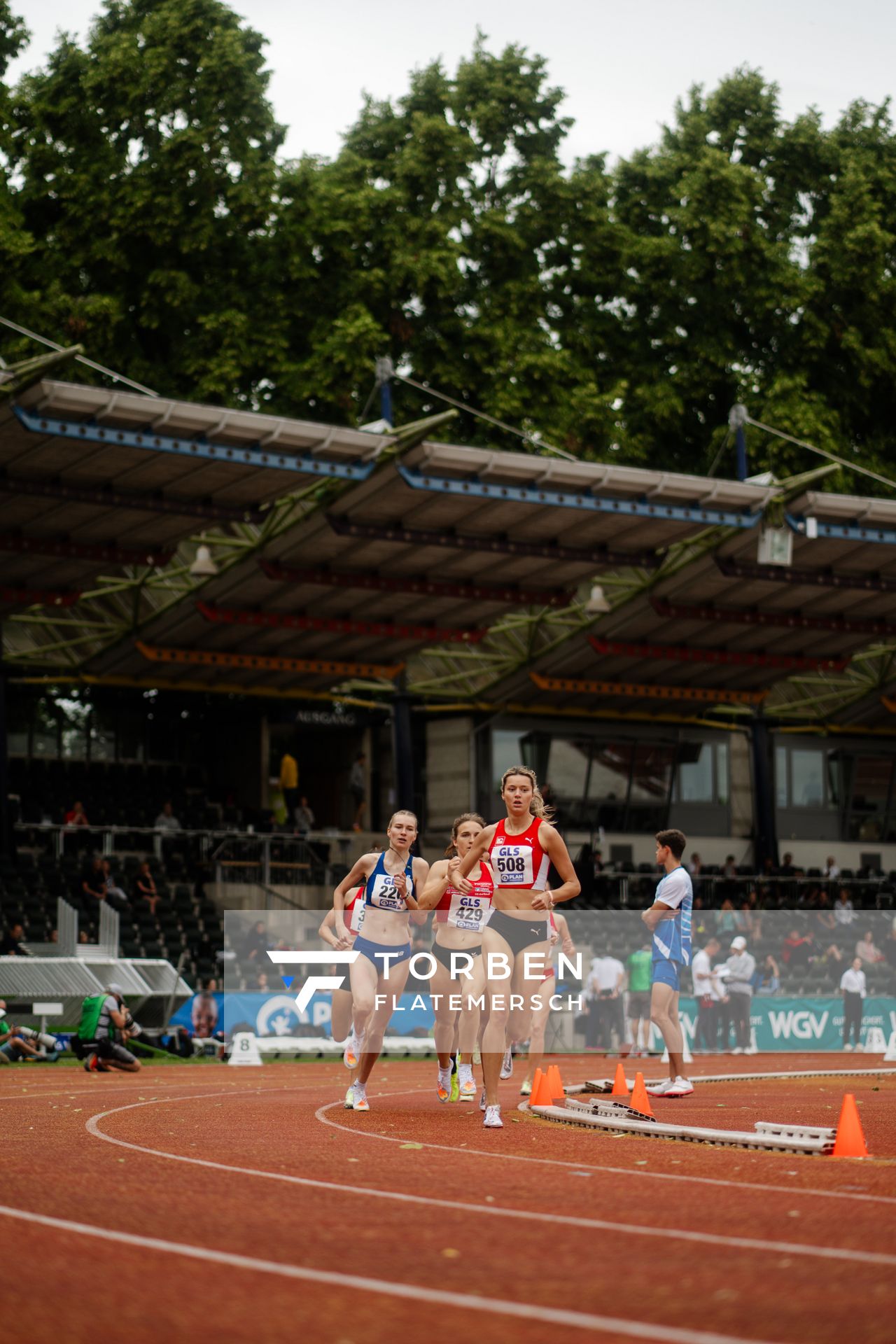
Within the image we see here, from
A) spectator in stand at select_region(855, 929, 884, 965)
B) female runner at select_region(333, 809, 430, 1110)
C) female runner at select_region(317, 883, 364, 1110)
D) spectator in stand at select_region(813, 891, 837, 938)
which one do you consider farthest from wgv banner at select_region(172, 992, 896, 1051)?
female runner at select_region(333, 809, 430, 1110)

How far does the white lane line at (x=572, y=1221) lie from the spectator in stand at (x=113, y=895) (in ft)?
77.5

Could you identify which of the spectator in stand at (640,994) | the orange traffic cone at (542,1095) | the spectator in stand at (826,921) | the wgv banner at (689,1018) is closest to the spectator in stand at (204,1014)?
the wgv banner at (689,1018)

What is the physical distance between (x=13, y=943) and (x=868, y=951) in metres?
13.9

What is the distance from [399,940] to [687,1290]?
7.87 meters

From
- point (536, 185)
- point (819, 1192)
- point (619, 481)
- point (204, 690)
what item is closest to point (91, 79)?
point (536, 185)

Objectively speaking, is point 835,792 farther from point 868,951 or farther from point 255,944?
point 255,944

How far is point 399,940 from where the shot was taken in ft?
42.9

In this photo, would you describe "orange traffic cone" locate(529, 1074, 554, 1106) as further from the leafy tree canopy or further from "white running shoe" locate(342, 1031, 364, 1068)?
the leafy tree canopy

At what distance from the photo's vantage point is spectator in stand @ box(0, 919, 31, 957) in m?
29.6

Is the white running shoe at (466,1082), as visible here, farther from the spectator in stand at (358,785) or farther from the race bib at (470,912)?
the spectator in stand at (358,785)

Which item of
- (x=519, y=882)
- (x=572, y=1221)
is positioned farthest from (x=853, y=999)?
(x=572, y=1221)

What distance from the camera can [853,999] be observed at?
29.3 metres

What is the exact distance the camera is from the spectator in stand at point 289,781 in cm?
4231

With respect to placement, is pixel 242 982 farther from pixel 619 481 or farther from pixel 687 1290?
pixel 687 1290
